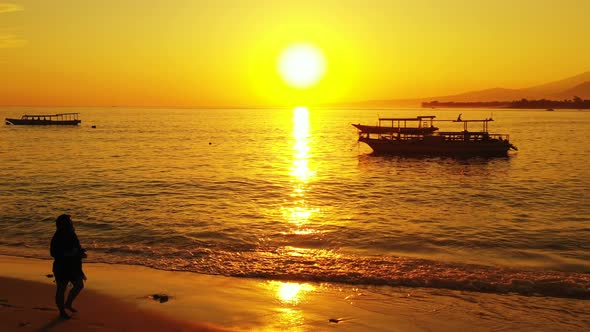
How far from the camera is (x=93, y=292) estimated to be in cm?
1131

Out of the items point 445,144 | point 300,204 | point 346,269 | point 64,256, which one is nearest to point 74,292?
point 64,256

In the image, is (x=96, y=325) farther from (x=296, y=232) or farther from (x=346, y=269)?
(x=296, y=232)

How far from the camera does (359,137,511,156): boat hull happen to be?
57.2 m

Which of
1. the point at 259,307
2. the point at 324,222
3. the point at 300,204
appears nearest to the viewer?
the point at 259,307

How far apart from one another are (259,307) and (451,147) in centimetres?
5091

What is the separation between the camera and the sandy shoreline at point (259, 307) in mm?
9547

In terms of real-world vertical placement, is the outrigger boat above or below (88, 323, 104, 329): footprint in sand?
above

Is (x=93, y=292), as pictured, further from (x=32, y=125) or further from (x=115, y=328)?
(x=32, y=125)

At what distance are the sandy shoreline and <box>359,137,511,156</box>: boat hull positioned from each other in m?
47.4

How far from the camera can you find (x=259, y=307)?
1074cm

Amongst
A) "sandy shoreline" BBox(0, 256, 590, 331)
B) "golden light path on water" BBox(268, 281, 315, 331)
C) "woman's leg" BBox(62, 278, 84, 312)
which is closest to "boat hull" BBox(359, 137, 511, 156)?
"sandy shoreline" BBox(0, 256, 590, 331)

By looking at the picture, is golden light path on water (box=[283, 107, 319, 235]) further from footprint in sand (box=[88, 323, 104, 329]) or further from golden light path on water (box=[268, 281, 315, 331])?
footprint in sand (box=[88, 323, 104, 329])

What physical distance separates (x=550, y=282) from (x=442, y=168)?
115 feet

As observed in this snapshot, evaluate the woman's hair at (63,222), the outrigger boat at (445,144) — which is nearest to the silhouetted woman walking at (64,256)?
the woman's hair at (63,222)
